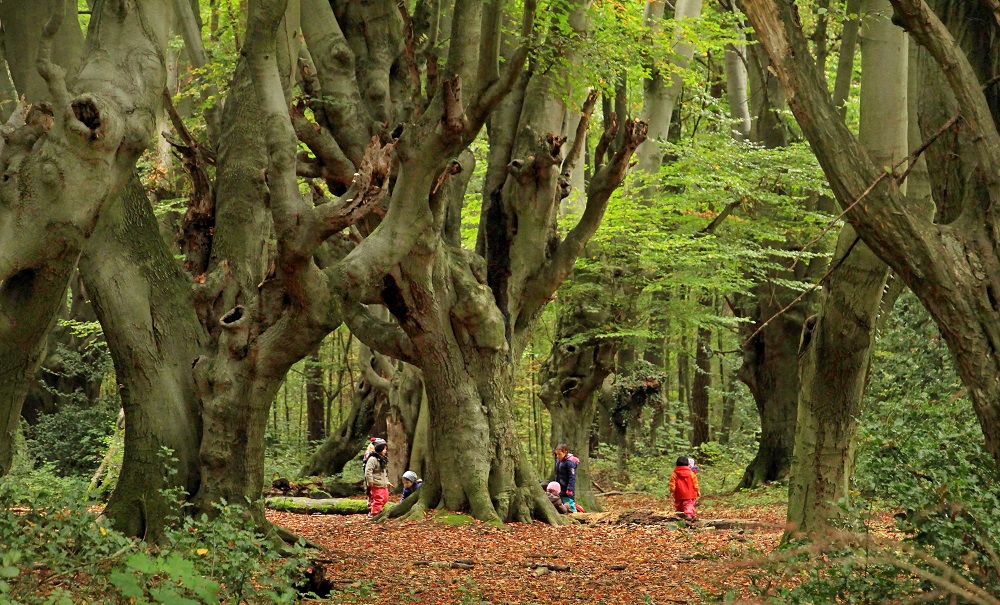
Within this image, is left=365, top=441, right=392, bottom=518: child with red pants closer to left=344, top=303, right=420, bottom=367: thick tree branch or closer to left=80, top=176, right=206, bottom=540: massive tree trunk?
left=344, top=303, right=420, bottom=367: thick tree branch

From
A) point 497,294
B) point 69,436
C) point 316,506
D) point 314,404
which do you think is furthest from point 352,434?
point 497,294

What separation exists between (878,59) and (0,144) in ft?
22.6

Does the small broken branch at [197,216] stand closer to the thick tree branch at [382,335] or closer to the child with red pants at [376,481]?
the thick tree branch at [382,335]

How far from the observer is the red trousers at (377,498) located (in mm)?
14966

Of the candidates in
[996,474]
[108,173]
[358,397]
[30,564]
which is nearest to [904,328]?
[996,474]

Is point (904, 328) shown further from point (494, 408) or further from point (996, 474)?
point (996, 474)

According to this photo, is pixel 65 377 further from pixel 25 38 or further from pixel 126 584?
pixel 126 584

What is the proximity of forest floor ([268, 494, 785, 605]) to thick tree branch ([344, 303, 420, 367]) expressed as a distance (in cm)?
220

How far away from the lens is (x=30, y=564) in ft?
14.6

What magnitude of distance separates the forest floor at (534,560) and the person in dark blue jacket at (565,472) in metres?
1.52

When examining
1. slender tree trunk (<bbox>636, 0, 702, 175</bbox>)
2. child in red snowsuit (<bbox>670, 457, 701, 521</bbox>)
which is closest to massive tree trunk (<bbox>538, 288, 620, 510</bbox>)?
slender tree trunk (<bbox>636, 0, 702, 175</bbox>)

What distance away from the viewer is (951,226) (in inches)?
227

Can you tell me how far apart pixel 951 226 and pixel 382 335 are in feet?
27.6

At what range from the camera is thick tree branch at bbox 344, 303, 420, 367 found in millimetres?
12656
